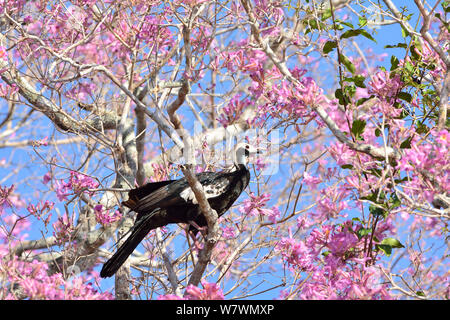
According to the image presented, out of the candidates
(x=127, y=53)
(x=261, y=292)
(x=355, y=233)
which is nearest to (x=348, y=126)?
(x=355, y=233)

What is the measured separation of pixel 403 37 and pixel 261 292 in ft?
6.98

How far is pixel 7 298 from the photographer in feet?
10.9

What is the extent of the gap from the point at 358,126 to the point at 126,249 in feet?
6.06

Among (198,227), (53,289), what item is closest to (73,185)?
(198,227)

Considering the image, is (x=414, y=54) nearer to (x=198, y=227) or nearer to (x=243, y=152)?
(x=243, y=152)

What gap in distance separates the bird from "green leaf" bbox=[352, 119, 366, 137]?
125 centimetres

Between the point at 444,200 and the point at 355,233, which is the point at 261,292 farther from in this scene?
the point at 444,200

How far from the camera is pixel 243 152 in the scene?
16.4 ft

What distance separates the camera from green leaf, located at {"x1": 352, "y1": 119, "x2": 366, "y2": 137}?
3.68 meters

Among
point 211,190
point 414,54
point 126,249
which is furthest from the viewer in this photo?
point 211,190

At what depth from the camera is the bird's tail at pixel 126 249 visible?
4.21 m

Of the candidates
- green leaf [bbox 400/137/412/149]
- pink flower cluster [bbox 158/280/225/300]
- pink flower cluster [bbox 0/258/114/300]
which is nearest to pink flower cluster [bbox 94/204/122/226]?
pink flower cluster [bbox 0/258/114/300]
